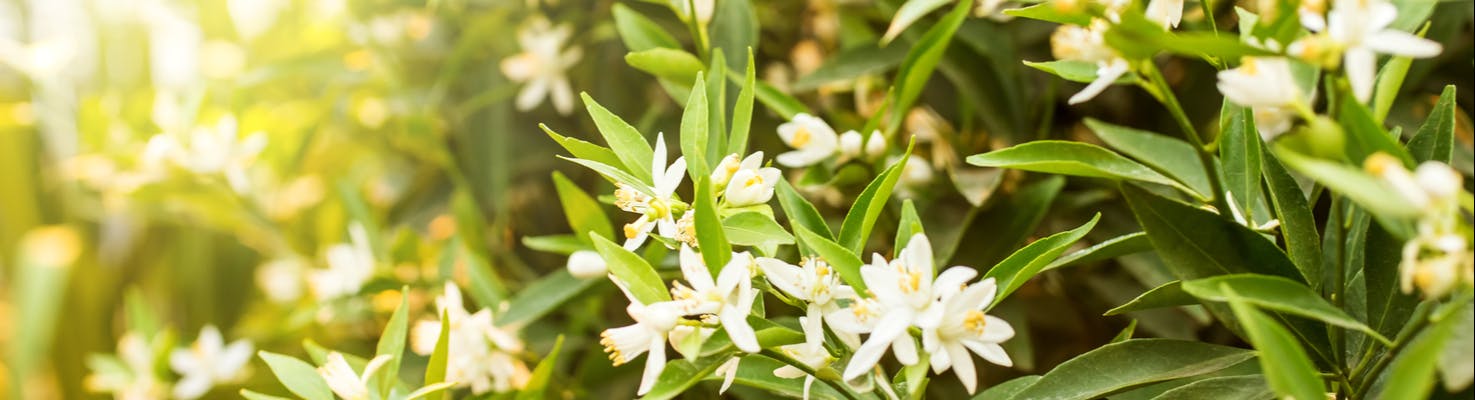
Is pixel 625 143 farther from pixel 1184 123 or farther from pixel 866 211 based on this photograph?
pixel 1184 123

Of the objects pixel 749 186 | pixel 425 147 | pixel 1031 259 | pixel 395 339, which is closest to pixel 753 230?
pixel 749 186

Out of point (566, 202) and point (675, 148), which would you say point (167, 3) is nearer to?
point (675, 148)

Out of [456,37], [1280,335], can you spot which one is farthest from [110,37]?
[1280,335]

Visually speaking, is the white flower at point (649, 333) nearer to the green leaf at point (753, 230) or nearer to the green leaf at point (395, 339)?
the green leaf at point (753, 230)

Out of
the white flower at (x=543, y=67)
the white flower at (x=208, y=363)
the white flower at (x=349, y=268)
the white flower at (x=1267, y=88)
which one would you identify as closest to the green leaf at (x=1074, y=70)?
the white flower at (x=1267, y=88)

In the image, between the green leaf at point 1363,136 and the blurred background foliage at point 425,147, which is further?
the blurred background foliage at point 425,147

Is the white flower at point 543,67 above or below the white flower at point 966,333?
above

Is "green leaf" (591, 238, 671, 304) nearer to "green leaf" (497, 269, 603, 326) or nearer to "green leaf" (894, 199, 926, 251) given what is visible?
"green leaf" (894, 199, 926, 251)
